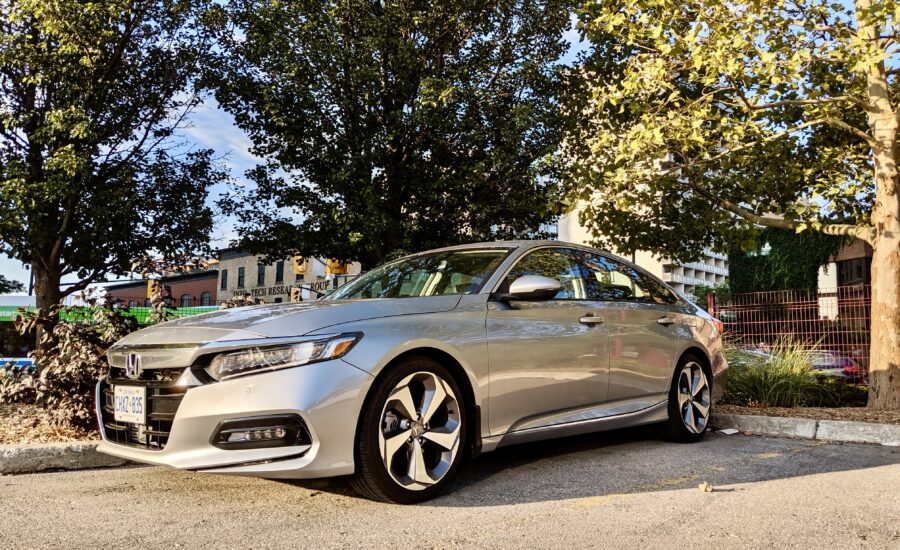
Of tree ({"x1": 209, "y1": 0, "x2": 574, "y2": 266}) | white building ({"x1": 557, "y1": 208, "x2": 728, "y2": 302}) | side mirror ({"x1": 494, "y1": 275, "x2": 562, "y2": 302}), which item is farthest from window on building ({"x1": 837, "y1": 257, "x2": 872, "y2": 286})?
white building ({"x1": 557, "y1": 208, "x2": 728, "y2": 302})

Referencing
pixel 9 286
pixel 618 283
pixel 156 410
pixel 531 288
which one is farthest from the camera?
pixel 9 286

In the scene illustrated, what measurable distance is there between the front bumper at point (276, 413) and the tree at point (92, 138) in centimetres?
655

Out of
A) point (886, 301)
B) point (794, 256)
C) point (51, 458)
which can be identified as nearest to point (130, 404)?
point (51, 458)

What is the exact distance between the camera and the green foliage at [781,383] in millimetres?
9312

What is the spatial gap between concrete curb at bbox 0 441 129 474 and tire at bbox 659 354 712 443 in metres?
4.12

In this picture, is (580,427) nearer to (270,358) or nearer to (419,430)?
(419,430)

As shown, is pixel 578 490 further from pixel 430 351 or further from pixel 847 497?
pixel 847 497

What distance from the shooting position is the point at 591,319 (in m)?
5.07

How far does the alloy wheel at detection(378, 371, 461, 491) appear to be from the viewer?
3760 mm

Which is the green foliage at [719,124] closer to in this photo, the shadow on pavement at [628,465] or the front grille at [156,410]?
the shadow on pavement at [628,465]

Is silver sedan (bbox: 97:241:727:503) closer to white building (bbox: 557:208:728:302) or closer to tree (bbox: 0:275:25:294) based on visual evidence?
tree (bbox: 0:275:25:294)

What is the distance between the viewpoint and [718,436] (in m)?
6.55

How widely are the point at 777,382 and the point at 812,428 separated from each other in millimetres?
2846

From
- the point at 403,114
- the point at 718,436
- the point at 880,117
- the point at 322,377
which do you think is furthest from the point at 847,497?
the point at 403,114
